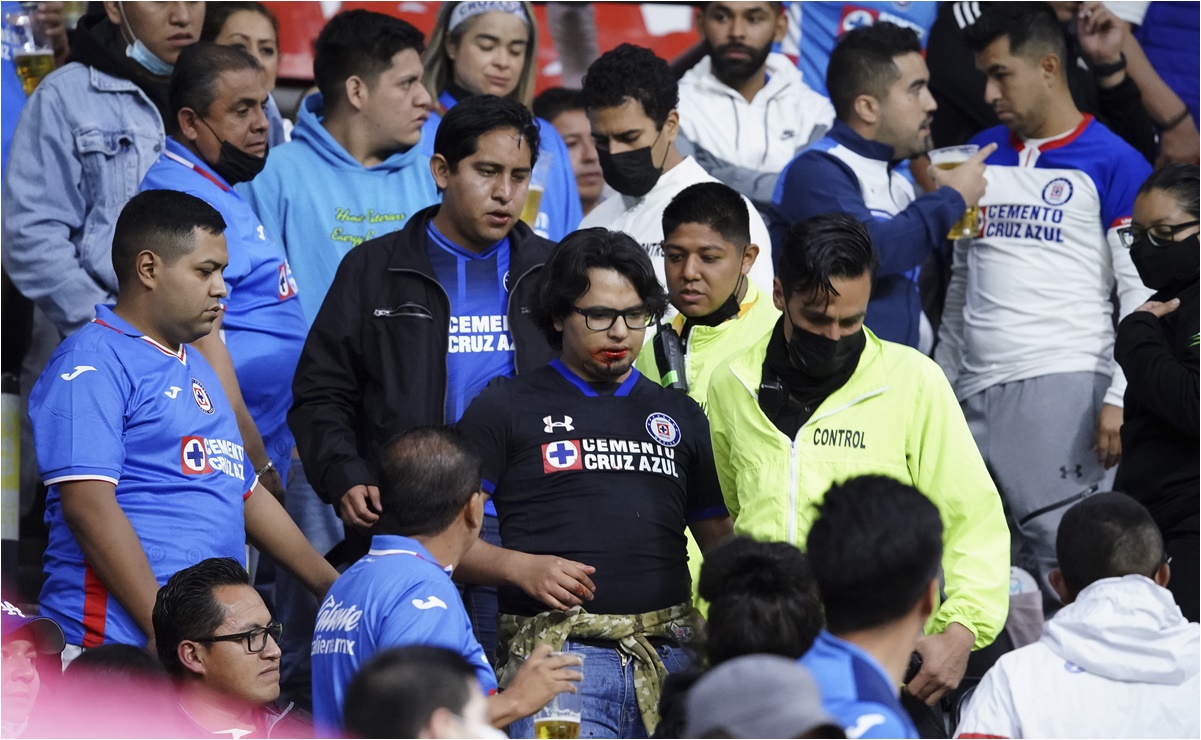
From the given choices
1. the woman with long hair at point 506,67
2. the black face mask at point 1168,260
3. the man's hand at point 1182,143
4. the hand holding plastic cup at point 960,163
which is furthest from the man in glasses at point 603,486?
the man's hand at point 1182,143

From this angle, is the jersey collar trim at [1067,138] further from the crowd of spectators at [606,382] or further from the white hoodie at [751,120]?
the white hoodie at [751,120]

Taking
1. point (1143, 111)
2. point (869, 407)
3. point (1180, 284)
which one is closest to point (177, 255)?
point (869, 407)

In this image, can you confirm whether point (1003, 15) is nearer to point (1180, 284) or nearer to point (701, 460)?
point (1180, 284)

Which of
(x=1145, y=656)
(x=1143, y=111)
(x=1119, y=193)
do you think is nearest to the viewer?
(x=1145, y=656)

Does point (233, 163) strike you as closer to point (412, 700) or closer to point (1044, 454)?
point (1044, 454)

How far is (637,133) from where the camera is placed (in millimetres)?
6633

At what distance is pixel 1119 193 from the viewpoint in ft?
23.7

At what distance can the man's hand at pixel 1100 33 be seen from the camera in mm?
7848

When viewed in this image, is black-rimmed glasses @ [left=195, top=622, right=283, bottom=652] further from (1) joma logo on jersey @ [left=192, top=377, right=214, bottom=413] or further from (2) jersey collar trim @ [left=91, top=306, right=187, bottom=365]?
(2) jersey collar trim @ [left=91, top=306, right=187, bottom=365]

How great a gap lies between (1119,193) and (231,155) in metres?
3.76

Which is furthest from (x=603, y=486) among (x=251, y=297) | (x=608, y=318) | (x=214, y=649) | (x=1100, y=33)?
(x=1100, y=33)

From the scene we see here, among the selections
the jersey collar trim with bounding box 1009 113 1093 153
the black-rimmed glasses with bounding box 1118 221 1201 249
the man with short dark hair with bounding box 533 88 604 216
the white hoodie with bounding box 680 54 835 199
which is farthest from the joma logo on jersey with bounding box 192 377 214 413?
the jersey collar trim with bounding box 1009 113 1093 153

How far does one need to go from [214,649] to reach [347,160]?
2.65 metres

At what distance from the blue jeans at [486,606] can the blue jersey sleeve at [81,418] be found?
1.14 metres
